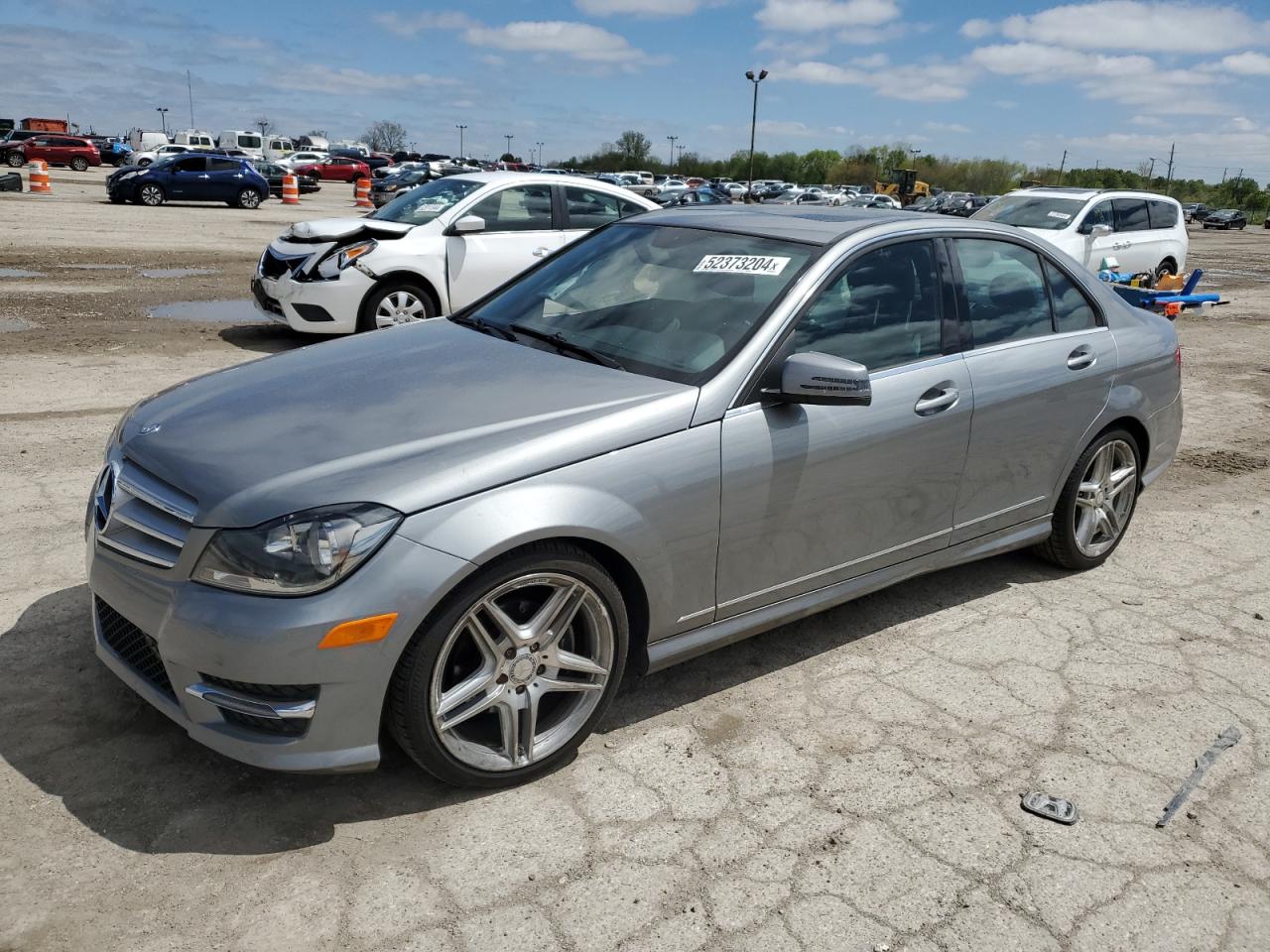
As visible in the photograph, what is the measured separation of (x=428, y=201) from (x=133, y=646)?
725 cm

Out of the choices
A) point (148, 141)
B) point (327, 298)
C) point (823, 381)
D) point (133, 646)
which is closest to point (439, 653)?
point (133, 646)

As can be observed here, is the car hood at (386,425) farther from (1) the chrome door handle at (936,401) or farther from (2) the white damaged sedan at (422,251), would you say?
(2) the white damaged sedan at (422,251)

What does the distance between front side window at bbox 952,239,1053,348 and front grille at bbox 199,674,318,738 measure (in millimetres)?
2842

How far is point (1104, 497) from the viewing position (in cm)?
482

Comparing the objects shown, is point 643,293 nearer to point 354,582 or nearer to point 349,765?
point 354,582

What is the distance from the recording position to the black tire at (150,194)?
28.6 m

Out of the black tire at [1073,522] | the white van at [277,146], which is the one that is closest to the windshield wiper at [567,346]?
the black tire at [1073,522]

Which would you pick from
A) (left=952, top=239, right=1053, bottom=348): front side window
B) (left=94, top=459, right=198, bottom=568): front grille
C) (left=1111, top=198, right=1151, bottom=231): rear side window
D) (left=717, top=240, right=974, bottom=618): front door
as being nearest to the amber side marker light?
(left=94, top=459, right=198, bottom=568): front grille

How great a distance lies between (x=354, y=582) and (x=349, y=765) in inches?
20.0

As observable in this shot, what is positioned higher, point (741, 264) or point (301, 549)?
point (741, 264)

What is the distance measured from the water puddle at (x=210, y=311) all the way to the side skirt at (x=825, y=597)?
27.5 ft

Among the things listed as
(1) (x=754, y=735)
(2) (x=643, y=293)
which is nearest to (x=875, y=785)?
(1) (x=754, y=735)

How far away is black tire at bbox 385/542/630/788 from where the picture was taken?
2.72 meters

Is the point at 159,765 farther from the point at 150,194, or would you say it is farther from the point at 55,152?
the point at 55,152
